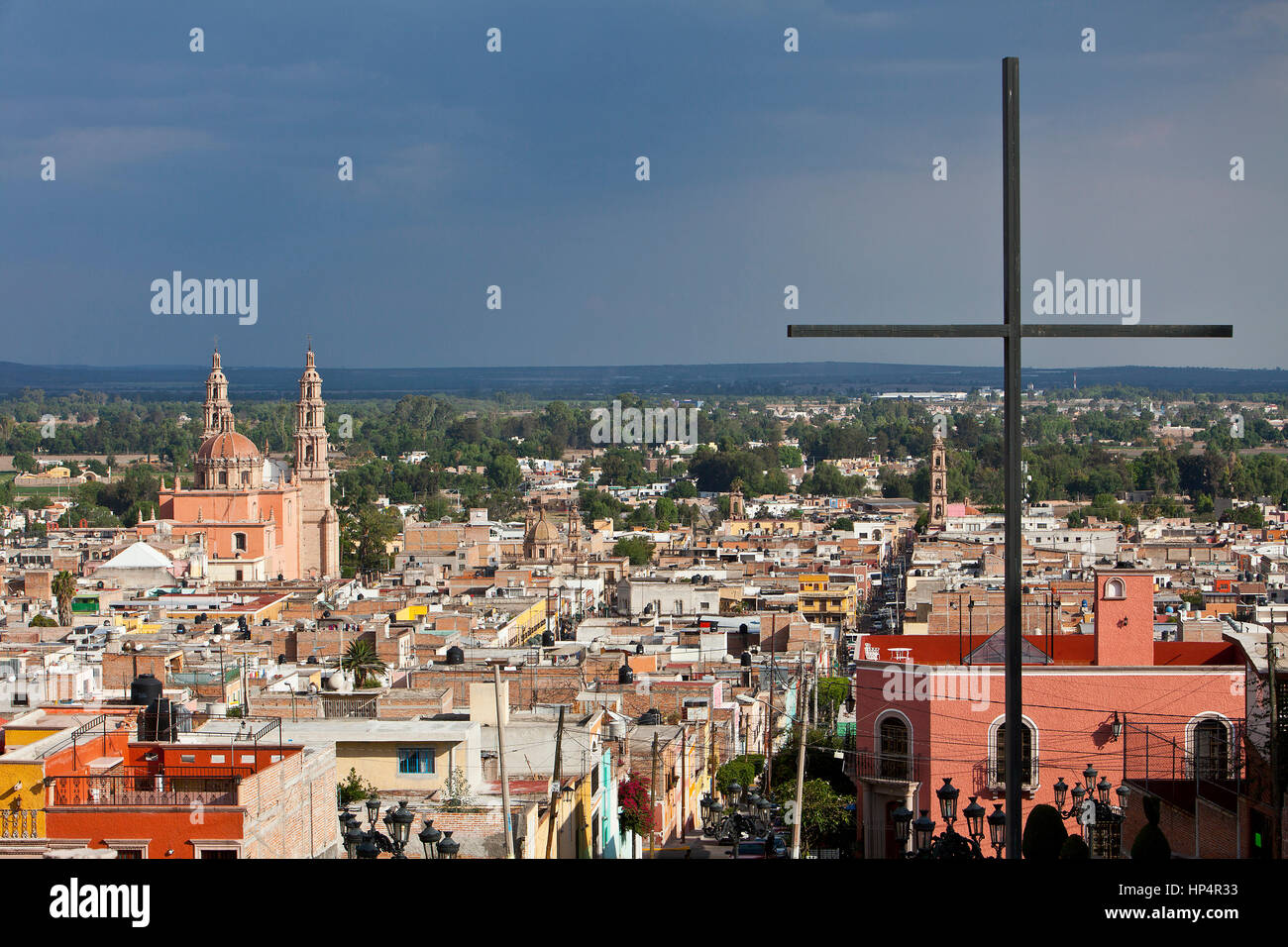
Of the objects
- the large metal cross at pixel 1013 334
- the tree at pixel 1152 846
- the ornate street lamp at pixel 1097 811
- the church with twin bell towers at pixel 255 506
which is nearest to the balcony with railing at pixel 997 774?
the ornate street lamp at pixel 1097 811

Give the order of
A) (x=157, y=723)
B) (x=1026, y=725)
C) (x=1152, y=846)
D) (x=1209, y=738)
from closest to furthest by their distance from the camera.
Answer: (x=1152, y=846), (x=157, y=723), (x=1209, y=738), (x=1026, y=725)

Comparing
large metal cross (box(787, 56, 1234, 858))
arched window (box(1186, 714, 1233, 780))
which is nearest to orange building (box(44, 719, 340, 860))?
large metal cross (box(787, 56, 1234, 858))

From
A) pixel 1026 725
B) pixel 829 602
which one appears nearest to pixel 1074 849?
pixel 1026 725

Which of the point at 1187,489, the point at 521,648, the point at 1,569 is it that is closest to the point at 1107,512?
the point at 1187,489

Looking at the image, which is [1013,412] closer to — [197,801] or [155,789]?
[197,801]

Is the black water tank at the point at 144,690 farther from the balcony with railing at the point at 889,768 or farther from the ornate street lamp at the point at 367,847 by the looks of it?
the ornate street lamp at the point at 367,847
